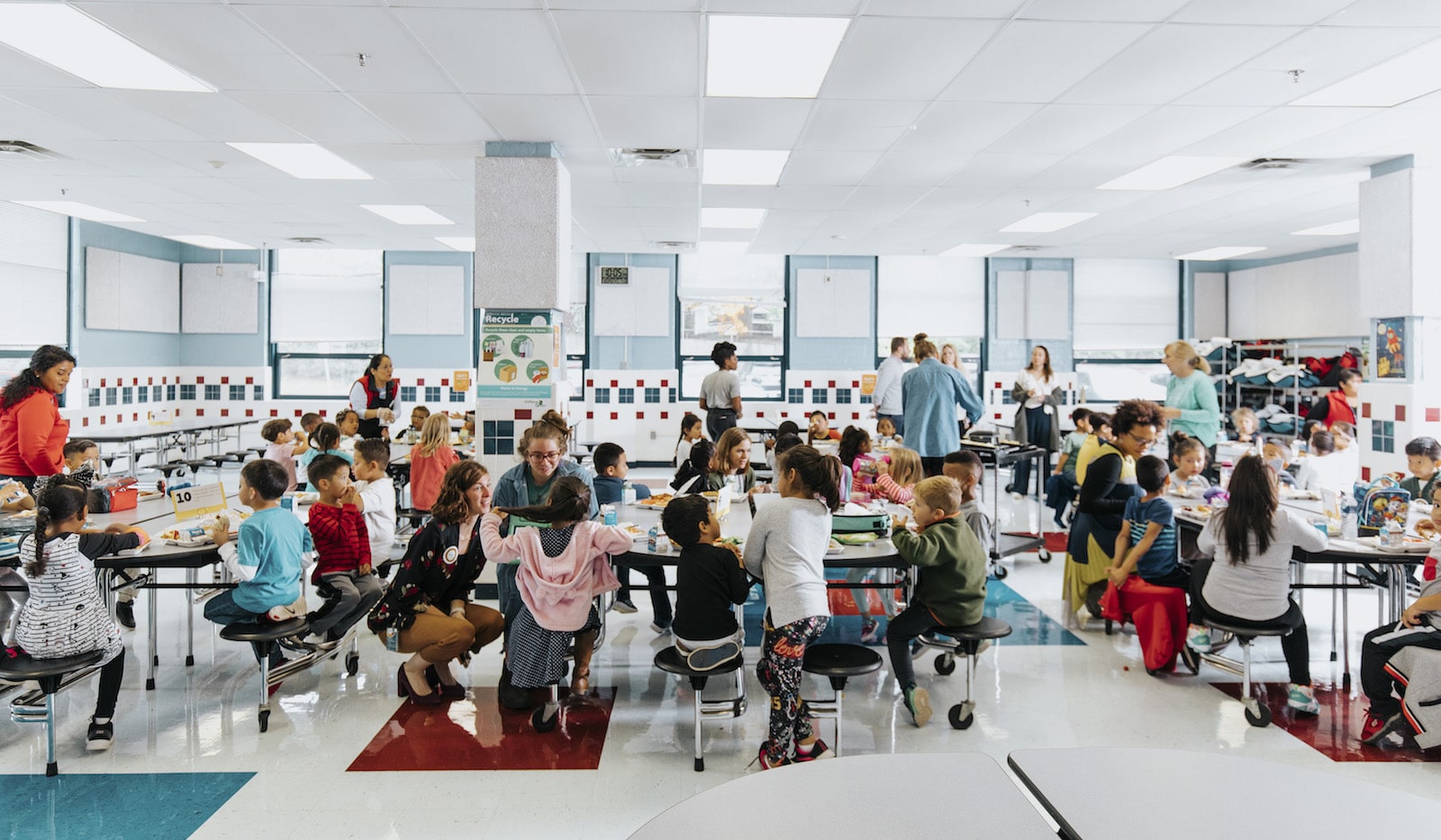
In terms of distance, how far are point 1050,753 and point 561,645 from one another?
2.53m

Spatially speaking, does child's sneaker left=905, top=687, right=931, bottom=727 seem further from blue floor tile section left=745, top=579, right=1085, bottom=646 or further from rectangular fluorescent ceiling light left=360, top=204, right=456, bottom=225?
rectangular fluorescent ceiling light left=360, top=204, right=456, bottom=225

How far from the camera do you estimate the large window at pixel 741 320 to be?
11.8 meters

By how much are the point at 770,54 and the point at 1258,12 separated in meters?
2.02

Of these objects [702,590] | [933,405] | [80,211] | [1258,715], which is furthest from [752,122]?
[80,211]

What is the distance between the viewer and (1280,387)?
34.6ft

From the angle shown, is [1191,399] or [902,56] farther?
[1191,399]

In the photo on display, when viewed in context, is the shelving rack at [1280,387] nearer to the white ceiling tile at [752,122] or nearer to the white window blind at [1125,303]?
the white window blind at [1125,303]

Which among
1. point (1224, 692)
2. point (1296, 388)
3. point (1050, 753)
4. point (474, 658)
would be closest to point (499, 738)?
point (474, 658)

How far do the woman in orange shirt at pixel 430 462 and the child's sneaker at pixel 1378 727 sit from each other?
4.96 m

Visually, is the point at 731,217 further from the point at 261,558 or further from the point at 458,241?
the point at 261,558

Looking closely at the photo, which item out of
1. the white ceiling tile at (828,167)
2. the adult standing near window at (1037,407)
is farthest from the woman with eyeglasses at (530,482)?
the adult standing near window at (1037,407)

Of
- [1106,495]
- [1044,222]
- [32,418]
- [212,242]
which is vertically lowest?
[1106,495]

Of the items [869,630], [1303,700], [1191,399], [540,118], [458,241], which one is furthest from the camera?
[458,241]

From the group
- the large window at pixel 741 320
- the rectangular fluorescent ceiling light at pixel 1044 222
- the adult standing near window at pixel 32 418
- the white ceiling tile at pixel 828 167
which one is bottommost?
the adult standing near window at pixel 32 418
